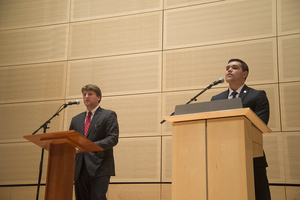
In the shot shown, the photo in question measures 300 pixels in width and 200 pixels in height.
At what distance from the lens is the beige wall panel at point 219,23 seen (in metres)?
4.18

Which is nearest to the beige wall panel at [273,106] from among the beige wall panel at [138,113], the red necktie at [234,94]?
the red necktie at [234,94]

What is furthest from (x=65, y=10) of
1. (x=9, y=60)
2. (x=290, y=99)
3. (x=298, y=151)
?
(x=298, y=151)

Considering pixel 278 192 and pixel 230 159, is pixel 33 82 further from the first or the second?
pixel 230 159

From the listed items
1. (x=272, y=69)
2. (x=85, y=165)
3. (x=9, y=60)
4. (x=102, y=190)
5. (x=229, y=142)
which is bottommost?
(x=102, y=190)

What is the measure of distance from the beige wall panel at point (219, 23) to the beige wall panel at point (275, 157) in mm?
1309

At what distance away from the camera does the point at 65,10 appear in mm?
5277

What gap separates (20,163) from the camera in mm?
4824

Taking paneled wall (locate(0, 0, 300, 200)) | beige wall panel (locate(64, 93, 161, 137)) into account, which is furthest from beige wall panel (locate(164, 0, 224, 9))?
beige wall panel (locate(64, 93, 161, 137))

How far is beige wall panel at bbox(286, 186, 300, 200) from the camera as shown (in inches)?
Answer: 141

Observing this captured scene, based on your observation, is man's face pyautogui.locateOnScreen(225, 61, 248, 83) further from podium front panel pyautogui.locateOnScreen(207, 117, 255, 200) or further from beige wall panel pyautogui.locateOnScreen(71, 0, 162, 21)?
beige wall panel pyautogui.locateOnScreen(71, 0, 162, 21)

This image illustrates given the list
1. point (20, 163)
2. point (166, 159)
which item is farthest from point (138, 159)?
point (20, 163)

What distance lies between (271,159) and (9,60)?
4.25m

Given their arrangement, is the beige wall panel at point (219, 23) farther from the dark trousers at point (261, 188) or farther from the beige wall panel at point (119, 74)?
the dark trousers at point (261, 188)

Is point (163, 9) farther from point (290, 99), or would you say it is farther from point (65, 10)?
point (290, 99)
